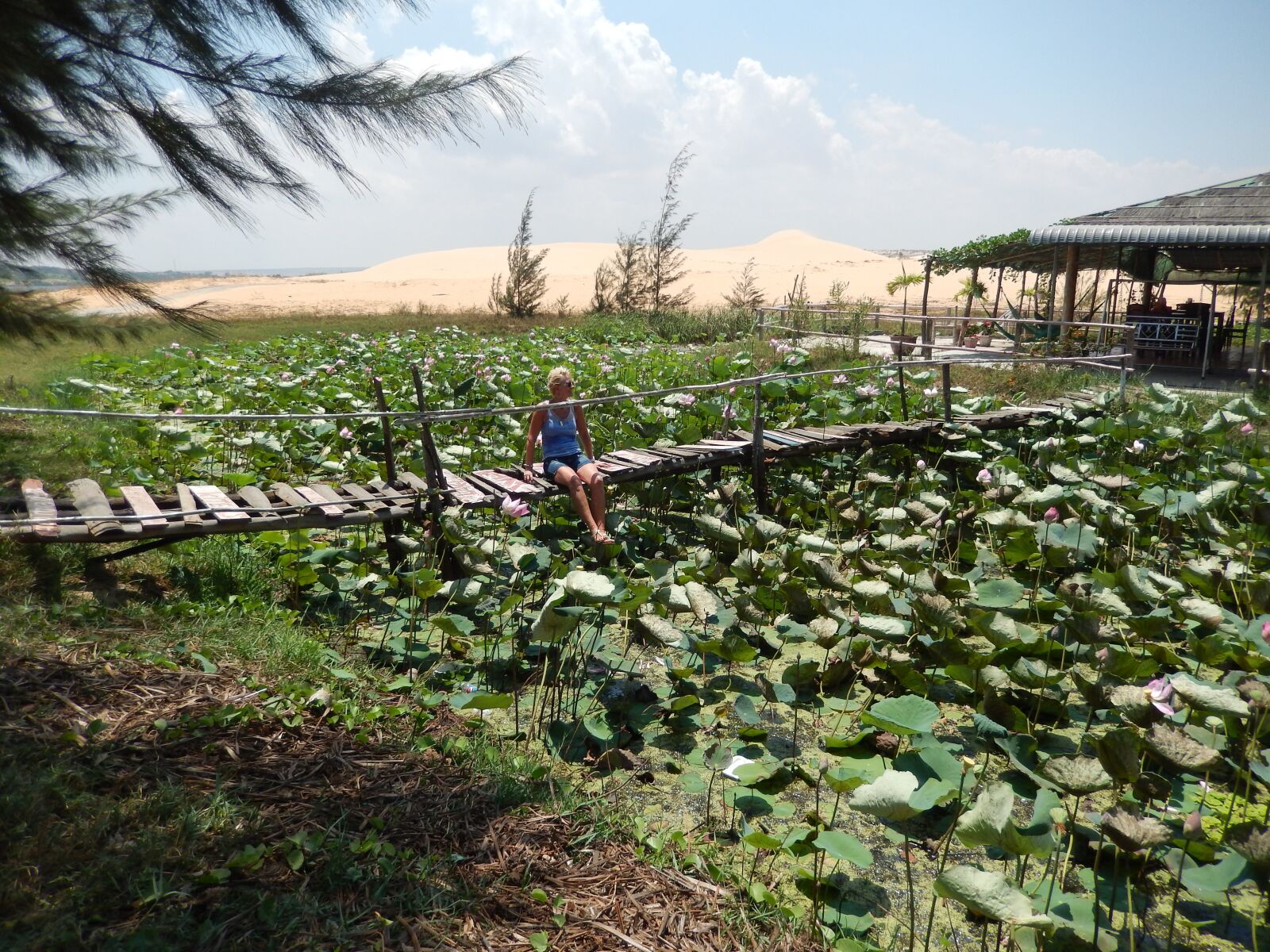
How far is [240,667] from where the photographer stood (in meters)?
3.02

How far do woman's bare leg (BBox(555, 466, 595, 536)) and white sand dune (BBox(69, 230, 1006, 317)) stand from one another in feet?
43.8

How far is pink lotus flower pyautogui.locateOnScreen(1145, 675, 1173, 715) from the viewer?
222cm

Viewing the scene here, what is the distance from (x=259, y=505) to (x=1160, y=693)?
3224 mm

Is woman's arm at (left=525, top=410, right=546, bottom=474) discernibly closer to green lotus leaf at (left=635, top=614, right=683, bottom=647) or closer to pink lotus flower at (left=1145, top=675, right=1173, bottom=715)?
green lotus leaf at (left=635, top=614, right=683, bottom=647)

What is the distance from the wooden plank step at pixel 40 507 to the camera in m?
3.28

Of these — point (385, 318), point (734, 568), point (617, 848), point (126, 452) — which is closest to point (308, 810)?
point (617, 848)

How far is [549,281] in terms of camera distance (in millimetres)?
47000

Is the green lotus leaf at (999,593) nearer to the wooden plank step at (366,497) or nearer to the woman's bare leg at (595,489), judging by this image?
the woman's bare leg at (595,489)

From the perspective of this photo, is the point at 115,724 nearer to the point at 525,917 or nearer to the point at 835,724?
the point at 525,917

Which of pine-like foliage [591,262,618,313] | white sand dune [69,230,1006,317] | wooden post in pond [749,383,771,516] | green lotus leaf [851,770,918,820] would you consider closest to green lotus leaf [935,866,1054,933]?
green lotus leaf [851,770,918,820]

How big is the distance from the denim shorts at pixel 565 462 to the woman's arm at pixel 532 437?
0.28 feet

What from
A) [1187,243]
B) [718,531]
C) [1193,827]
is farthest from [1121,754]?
[1187,243]

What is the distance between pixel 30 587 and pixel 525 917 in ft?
7.76

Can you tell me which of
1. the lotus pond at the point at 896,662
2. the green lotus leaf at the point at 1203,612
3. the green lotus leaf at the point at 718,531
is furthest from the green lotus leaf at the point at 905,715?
the green lotus leaf at the point at 718,531
